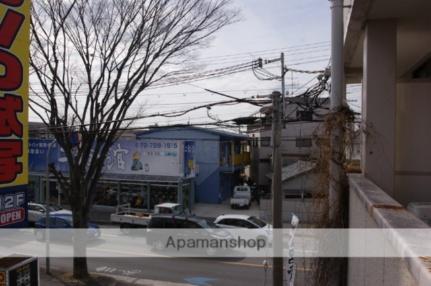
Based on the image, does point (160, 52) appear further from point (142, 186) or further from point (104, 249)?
point (142, 186)

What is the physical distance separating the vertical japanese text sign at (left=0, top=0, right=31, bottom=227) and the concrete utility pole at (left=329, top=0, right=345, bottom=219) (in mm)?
4148

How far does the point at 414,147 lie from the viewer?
625 cm

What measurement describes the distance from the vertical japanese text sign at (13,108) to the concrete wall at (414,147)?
203 inches

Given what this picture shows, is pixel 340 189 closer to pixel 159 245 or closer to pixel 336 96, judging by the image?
pixel 336 96

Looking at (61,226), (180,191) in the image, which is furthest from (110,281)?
(180,191)

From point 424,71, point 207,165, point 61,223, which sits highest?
point 424,71

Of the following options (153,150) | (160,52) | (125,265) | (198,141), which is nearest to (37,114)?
(160,52)

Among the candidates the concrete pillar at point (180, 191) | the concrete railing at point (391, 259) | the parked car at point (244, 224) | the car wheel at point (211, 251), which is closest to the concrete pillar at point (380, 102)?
the concrete railing at point (391, 259)

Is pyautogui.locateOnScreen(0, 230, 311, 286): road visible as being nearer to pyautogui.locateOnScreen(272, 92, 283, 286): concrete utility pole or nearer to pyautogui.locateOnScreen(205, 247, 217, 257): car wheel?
pyautogui.locateOnScreen(205, 247, 217, 257): car wheel

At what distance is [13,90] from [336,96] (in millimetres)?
4369

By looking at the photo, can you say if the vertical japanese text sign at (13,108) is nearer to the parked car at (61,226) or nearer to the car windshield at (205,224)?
the car windshield at (205,224)

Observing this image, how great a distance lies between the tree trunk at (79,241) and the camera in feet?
45.7

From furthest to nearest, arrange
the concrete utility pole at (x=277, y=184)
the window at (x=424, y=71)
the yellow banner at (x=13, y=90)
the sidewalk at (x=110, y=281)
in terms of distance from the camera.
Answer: the sidewalk at (x=110, y=281) → the concrete utility pole at (x=277, y=184) → the window at (x=424, y=71) → the yellow banner at (x=13, y=90)

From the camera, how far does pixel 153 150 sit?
26766mm
